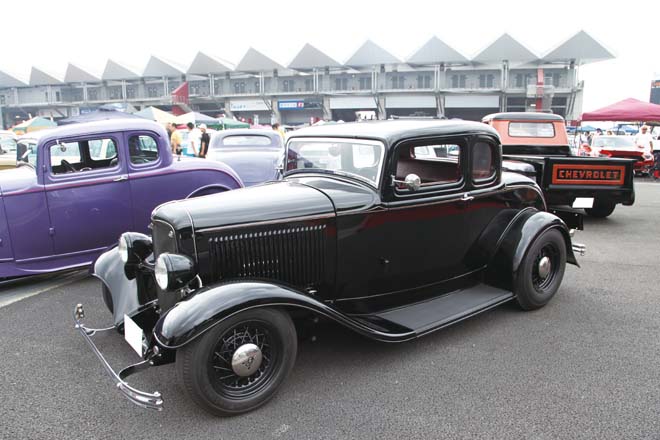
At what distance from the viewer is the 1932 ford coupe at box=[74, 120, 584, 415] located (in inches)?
111

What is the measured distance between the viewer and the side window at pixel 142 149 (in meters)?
5.85

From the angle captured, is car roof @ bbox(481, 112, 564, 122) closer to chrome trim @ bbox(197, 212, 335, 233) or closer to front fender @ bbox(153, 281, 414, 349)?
chrome trim @ bbox(197, 212, 335, 233)

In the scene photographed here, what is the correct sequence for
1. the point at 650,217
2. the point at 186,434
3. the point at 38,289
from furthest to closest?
the point at 650,217 → the point at 38,289 → the point at 186,434

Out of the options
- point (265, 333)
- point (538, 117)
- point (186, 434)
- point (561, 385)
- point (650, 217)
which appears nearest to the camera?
point (186, 434)

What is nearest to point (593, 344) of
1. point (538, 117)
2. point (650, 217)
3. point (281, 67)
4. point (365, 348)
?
point (365, 348)

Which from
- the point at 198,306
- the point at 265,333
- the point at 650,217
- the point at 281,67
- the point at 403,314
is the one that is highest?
the point at 281,67

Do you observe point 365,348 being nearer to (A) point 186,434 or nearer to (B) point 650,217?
(A) point 186,434

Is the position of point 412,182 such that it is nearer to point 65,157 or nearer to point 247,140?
point 65,157

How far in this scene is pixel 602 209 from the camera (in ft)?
29.4

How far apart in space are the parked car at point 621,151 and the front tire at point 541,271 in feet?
41.8

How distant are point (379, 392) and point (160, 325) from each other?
4.81 feet

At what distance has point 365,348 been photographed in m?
3.70

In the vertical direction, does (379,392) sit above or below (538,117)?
below

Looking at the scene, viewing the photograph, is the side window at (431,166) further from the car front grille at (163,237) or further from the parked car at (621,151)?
the parked car at (621,151)
